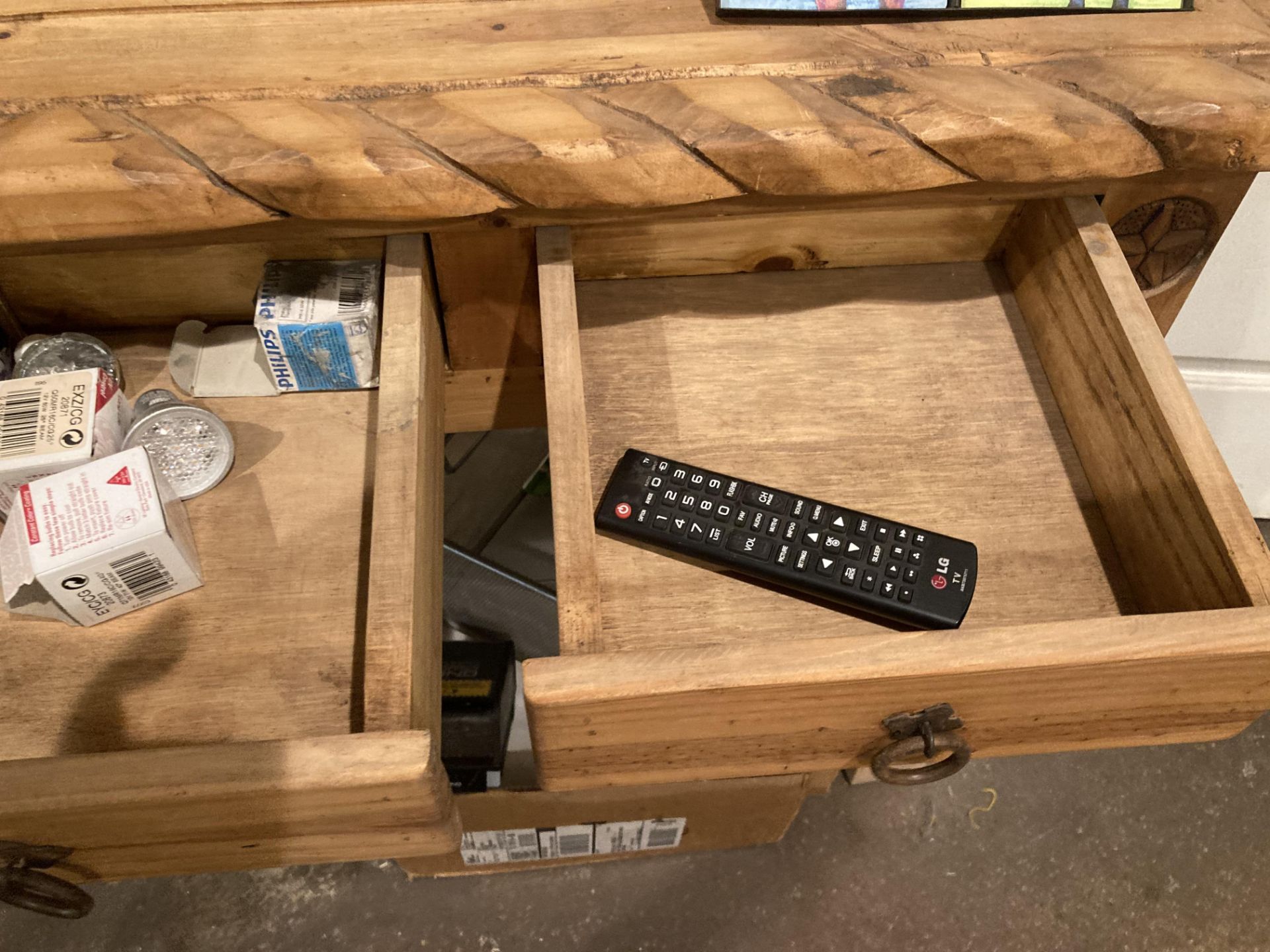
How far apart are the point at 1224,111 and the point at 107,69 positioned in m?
0.64

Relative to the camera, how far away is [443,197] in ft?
1.65

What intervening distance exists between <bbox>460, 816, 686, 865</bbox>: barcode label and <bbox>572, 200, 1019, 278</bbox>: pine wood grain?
0.50 meters

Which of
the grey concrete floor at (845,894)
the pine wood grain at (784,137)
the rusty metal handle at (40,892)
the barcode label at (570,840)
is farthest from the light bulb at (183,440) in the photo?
the grey concrete floor at (845,894)

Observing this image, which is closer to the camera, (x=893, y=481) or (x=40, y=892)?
(x=40, y=892)

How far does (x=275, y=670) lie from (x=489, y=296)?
282mm

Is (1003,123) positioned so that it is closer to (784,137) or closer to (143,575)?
(784,137)

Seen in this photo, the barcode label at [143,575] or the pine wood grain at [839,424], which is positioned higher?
the pine wood grain at [839,424]

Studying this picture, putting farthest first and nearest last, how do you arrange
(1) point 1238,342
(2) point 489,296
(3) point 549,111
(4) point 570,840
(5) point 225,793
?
(1) point 1238,342 < (4) point 570,840 < (2) point 489,296 < (3) point 549,111 < (5) point 225,793

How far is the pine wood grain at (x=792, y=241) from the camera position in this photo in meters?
0.63

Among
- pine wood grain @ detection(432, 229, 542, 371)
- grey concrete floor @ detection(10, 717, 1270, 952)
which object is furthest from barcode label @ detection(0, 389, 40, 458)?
grey concrete floor @ detection(10, 717, 1270, 952)

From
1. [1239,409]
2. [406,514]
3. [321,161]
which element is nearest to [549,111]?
[321,161]

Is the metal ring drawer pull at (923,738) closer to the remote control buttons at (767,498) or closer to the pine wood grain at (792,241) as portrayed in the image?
the remote control buttons at (767,498)

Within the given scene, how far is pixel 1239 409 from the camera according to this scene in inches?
42.4

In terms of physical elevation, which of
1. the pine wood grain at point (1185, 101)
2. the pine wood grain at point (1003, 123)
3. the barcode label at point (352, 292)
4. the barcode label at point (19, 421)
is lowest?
the barcode label at point (19, 421)
